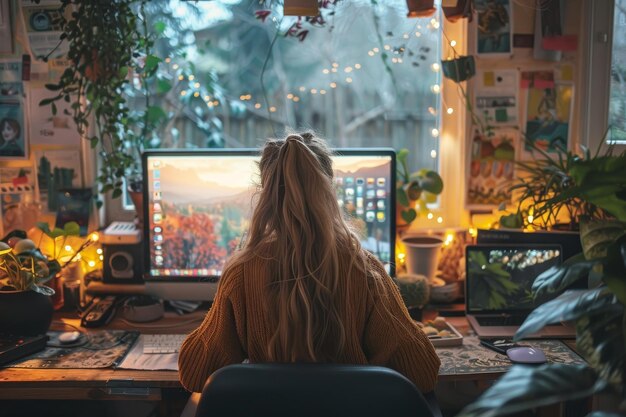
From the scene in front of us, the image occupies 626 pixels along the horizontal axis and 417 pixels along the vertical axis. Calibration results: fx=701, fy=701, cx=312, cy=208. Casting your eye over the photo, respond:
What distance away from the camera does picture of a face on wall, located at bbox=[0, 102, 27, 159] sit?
7.82 ft

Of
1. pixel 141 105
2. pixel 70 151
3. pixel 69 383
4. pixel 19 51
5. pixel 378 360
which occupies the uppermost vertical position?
pixel 19 51

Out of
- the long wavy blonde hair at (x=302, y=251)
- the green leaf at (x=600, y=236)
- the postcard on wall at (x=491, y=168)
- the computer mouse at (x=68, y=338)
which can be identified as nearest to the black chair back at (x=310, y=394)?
the long wavy blonde hair at (x=302, y=251)

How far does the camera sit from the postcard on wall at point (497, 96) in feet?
7.78

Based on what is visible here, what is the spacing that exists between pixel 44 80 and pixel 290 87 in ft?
5.10

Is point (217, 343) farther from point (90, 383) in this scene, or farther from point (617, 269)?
point (617, 269)

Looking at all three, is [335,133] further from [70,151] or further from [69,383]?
[69,383]

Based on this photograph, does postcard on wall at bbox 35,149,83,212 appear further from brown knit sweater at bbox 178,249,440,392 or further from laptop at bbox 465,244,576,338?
laptop at bbox 465,244,576,338

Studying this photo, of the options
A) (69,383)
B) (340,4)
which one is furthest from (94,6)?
(69,383)

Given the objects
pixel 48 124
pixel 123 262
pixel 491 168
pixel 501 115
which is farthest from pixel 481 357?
pixel 48 124

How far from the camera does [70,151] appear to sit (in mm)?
2416

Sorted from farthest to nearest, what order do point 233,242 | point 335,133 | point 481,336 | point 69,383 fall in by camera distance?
point 335,133 < point 233,242 < point 481,336 < point 69,383

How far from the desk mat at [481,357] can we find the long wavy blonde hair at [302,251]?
43 cm

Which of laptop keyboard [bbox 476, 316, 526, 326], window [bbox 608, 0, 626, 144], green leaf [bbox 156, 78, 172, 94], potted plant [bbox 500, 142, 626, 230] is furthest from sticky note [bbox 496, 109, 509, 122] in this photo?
green leaf [bbox 156, 78, 172, 94]

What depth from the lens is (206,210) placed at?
2199 mm
